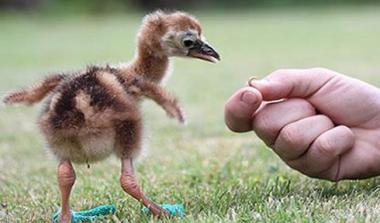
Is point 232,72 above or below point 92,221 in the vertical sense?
below

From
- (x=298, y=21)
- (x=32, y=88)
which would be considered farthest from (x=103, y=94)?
(x=298, y=21)

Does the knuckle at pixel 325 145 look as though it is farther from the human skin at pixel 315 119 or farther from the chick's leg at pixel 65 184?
the chick's leg at pixel 65 184

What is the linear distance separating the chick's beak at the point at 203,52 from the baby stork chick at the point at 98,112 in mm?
42

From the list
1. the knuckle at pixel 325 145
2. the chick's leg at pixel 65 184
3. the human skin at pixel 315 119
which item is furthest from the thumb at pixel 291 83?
the chick's leg at pixel 65 184

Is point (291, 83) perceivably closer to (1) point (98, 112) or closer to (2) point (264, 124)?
(2) point (264, 124)

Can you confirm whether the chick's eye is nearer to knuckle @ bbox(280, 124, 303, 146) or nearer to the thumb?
the thumb

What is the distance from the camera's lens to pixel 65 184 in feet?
8.48

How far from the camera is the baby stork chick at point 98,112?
2.56 meters

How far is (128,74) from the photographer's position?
2.85 m

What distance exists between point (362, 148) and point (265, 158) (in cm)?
116

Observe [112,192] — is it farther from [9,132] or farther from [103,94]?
[9,132]

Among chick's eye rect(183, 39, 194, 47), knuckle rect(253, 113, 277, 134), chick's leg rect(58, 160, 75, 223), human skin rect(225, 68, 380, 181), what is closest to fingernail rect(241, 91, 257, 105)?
human skin rect(225, 68, 380, 181)

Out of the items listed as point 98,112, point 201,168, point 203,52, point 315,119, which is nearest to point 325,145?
point 315,119

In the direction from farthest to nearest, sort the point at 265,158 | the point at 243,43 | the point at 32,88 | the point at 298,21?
the point at 298,21
the point at 243,43
the point at 265,158
the point at 32,88
